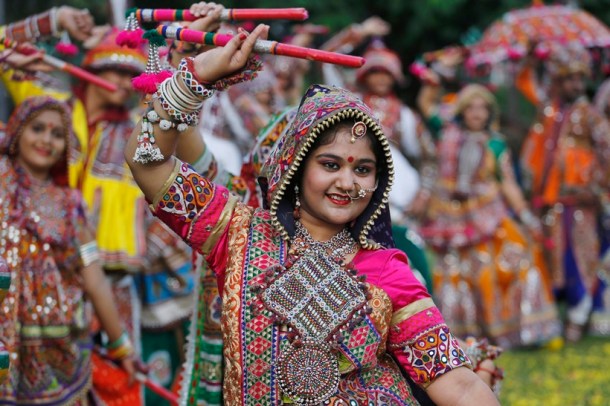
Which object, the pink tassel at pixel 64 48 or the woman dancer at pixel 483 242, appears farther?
the woman dancer at pixel 483 242

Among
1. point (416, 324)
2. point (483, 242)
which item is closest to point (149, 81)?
point (416, 324)

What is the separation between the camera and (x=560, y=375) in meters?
7.59

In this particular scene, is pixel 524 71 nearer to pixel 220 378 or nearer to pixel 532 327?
pixel 532 327

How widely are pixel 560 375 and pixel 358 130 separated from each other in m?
5.20

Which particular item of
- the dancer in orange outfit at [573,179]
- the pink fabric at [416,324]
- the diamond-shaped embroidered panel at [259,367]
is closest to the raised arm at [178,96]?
the diamond-shaped embroidered panel at [259,367]

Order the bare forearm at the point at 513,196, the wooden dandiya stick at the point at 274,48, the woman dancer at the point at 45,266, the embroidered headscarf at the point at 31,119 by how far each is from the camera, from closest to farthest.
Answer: the wooden dandiya stick at the point at 274,48, the woman dancer at the point at 45,266, the embroidered headscarf at the point at 31,119, the bare forearm at the point at 513,196

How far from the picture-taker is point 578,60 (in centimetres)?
916

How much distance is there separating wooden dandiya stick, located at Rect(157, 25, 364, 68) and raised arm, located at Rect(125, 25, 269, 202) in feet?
0.13

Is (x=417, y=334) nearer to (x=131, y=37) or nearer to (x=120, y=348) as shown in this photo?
(x=131, y=37)

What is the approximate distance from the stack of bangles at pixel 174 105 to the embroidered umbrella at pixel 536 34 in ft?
21.4

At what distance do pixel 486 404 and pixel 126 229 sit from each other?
3376mm

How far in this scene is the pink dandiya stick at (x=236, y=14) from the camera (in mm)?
2924

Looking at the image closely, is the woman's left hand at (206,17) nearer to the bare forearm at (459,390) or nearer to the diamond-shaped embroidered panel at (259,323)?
the diamond-shaped embroidered panel at (259,323)

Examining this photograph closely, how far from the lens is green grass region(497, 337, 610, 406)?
6746 millimetres
